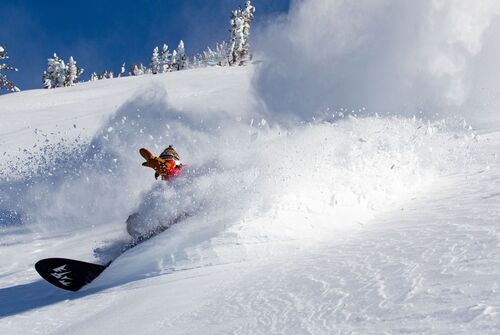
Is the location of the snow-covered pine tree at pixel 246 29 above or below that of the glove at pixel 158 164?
above

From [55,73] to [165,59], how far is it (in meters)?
25.2

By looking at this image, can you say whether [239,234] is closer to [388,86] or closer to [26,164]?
[388,86]

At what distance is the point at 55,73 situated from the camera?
75.5 metres

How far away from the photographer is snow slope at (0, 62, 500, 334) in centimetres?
364

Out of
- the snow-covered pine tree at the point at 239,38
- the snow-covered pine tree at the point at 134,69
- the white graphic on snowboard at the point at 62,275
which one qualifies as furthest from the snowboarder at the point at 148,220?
the snow-covered pine tree at the point at 134,69

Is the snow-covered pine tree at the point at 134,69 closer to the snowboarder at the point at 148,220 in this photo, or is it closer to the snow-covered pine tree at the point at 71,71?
the snow-covered pine tree at the point at 71,71

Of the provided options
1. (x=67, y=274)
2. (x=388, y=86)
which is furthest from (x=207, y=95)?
(x=67, y=274)

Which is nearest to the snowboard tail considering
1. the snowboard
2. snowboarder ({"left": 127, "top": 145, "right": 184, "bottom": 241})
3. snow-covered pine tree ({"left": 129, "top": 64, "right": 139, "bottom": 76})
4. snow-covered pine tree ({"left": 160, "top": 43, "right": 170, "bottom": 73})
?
the snowboard

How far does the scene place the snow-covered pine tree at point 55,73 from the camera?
246 ft

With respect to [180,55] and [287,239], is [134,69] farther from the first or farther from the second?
[287,239]

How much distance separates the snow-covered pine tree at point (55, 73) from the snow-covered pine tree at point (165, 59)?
23.4m

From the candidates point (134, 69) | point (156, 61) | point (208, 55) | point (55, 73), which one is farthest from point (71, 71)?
point (208, 55)

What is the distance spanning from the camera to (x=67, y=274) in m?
6.70

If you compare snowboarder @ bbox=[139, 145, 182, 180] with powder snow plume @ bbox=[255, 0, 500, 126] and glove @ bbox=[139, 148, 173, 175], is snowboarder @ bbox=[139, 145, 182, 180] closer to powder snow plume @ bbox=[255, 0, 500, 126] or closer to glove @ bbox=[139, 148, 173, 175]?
glove @ bbox=[139, 148, 173, 175]
